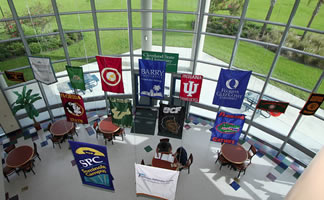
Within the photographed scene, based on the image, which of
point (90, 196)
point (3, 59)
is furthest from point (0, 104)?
point (90, 196)

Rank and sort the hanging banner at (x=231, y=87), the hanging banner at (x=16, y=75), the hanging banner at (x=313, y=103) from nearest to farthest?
the hanging banner at (x=313, y=103) → the hanging banner at (x=231, y=87) → the hanging banner at (x=16, y=75)

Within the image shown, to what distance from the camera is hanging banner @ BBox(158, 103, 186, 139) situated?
21.4 feet

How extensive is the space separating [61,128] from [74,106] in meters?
2.53

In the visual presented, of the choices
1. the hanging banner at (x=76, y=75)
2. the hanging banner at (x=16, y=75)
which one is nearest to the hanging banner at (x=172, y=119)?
the hanging banner at (x=76, y=75)

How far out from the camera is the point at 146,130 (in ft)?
31.9

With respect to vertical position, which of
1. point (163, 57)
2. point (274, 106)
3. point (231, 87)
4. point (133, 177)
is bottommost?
point (133, 177)

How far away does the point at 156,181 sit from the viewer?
454cm

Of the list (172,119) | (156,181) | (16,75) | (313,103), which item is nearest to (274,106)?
(313,103)

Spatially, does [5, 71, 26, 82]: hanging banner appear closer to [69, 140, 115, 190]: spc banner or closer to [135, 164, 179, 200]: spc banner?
[69, 140, 115, 190]: spc banner

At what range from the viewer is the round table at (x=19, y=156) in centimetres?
721

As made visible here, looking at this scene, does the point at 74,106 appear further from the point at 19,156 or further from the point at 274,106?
the point at 274,106

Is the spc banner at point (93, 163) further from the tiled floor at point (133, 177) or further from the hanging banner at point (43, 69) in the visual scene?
the hanging banner at point (43, 69)

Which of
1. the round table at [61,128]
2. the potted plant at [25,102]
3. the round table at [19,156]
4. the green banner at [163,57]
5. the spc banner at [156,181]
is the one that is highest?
the green banner at [163,57]

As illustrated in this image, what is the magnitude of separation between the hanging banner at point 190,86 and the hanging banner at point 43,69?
191 inches
